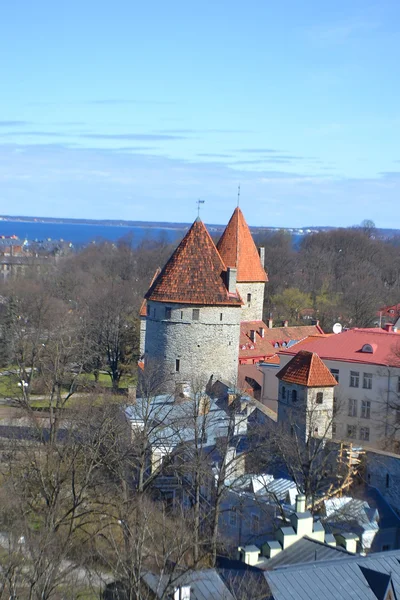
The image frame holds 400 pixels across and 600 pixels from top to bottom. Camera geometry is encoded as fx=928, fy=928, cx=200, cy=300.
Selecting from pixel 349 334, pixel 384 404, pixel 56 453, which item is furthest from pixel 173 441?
pixel 349 334

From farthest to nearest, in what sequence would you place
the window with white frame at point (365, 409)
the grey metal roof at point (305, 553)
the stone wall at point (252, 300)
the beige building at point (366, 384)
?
the stone wall at point (252, 300)
the window with white frame at point (365, 409)
the beige building at point (366, 384)
the grey metal roof at point (305, 553)

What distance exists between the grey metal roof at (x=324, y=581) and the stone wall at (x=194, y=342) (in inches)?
688

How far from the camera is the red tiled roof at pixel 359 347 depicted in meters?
32.2

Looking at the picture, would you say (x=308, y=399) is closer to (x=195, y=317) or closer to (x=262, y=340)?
(x=195, y=317)

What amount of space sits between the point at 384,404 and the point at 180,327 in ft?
24.1

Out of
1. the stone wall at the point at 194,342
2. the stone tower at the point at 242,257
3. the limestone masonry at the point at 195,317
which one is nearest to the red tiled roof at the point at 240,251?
the stone tower at the point at 242,257

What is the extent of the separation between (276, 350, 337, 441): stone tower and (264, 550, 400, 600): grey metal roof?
1052cm

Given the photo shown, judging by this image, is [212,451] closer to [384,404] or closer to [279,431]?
[279,431]

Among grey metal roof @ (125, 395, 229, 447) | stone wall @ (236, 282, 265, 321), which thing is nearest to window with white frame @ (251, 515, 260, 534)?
grey metal roof @ (125, 395, 229, 447)

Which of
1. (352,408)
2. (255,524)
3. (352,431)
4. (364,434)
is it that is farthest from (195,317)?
(255,524)

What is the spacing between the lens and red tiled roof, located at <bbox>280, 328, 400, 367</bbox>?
32250 mm

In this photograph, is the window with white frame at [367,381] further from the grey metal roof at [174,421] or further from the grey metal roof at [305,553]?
the grey metal roof at [305,553]

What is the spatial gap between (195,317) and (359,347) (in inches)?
251

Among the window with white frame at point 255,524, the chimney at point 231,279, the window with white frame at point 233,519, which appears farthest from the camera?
the chimney at point 231,279
